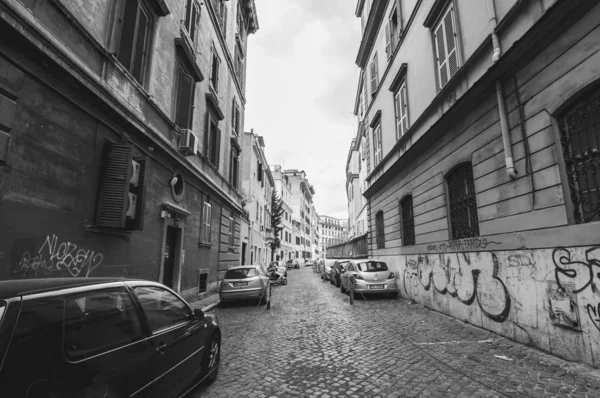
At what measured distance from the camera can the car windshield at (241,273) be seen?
11.8m

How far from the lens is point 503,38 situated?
7168 mm

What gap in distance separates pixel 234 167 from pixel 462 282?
598 inches

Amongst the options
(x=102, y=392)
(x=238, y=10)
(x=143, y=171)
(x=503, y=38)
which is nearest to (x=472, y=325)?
(x=503, y=38)

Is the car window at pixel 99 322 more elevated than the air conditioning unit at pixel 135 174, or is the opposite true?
the air conditioning unit at pixel 135 174

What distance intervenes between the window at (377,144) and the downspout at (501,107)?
32.7ft

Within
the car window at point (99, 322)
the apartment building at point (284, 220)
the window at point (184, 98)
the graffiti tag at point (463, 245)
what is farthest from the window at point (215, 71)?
the apartment building at point (284, 220)

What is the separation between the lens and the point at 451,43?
31.9 ft

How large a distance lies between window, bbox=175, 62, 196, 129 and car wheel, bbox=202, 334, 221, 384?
27.9 feet

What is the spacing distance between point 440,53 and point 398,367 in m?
9.42

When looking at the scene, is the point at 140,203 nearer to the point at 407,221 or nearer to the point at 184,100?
the point at 184,100

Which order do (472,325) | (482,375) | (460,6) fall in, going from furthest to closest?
(460,6) < (472,325) < (482,375)

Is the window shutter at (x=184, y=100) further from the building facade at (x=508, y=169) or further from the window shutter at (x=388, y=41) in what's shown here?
the window shutter at (x=388, y=41)

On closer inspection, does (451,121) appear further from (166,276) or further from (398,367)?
(166,276)

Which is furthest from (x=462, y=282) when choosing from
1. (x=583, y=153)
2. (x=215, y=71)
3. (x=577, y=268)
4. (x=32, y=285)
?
(x=215, y=71)
